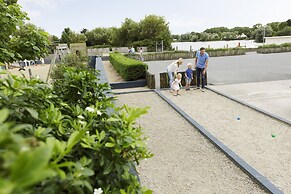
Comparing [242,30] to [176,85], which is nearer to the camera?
[176,85]

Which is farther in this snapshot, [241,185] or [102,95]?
[241,185]

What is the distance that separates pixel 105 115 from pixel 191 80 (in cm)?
859

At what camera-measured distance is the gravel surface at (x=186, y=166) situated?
3.30 meters

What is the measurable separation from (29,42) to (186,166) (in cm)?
310

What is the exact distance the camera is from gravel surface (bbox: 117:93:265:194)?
10.8 feet

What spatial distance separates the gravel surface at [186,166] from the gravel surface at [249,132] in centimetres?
42

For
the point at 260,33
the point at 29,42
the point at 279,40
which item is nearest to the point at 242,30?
the point at 260,33

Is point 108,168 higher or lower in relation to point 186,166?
higher

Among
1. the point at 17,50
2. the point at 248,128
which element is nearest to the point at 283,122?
the point at 248,128

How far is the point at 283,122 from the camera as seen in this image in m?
5.65

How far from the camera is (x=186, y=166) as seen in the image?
12.7 ft

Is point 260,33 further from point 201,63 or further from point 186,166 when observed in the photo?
point 186,166

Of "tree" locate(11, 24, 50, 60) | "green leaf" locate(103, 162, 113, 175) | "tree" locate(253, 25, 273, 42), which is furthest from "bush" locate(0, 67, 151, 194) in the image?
"tree" locate(253, 25, 273, 42)

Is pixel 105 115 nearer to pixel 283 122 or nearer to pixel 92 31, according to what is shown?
pixel 283 122
